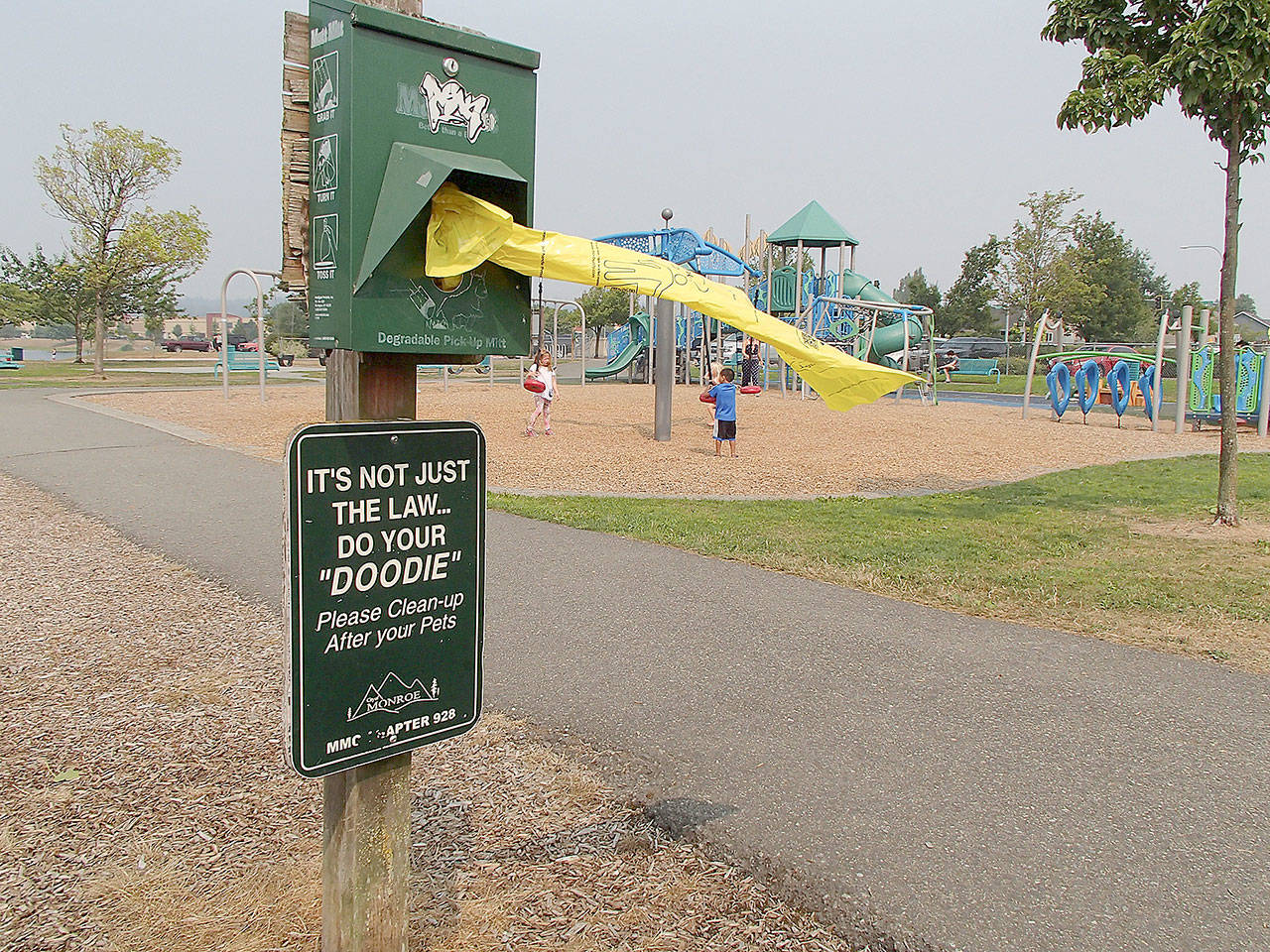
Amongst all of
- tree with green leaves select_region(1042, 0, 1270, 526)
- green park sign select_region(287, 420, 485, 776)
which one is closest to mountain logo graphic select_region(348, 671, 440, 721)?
green park sign select_region(287, 420, 485, 776)

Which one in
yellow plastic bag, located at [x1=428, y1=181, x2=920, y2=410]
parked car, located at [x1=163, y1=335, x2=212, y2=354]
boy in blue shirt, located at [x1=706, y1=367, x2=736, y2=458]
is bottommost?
boy in blue shirt, located at [x1=706, y1=367, x2=736, y2=458]

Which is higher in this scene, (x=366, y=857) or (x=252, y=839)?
(x=366, y=857)

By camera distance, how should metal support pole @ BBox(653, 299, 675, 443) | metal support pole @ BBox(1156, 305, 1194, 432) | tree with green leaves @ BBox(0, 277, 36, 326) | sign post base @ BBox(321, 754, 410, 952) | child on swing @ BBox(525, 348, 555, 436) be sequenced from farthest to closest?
tree with green leaves @ BBox(0, 277, 36, 326) → metal support pole @ BBox(1156, 305, 1194, 432) → child on swing @ BBox(525, 348, 555, 436) → metal support pole @ BBox(653, 299, 675, 443) → sign post base @ BBox(321, 754, 410, 952)

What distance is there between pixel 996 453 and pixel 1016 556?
314 inches

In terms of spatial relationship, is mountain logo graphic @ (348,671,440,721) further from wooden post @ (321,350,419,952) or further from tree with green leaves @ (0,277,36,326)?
tree with green leaves @ (0,277,36,326)

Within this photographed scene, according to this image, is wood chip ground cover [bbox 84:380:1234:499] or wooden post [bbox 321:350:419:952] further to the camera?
wood chip ground cover [bbox 84:380:1234:499]

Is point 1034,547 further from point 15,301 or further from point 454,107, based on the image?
point 15,301

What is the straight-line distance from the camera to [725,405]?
13.7 meters

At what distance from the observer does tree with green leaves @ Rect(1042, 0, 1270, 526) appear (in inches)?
299

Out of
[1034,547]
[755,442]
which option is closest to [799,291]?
[755,442]

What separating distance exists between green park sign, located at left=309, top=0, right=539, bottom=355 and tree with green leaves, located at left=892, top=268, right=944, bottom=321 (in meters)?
81.4

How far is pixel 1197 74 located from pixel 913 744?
656 cm

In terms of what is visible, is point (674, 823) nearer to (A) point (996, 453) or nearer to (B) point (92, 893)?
(B) point (92, 893)

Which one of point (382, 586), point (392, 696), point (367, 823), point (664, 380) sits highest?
point (664, 380)
